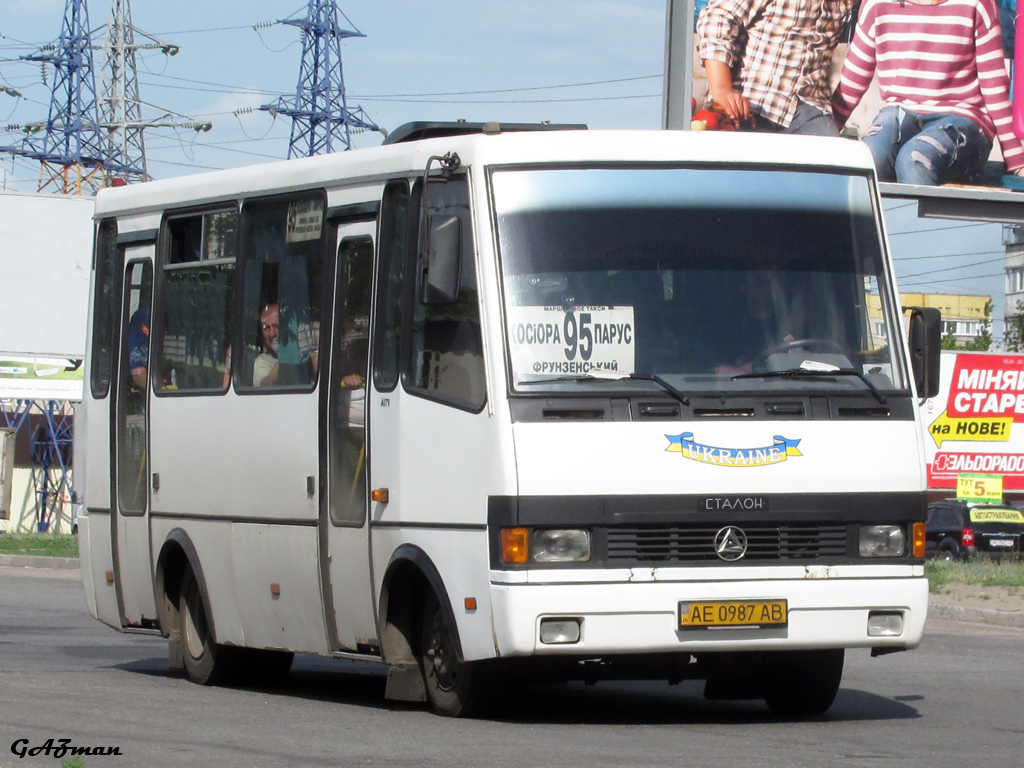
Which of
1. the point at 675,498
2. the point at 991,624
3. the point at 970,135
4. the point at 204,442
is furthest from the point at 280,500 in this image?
the point at 970,135

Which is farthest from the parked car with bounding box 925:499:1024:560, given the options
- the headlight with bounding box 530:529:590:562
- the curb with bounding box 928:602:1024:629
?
the headlight with bounding box 530:529:590:562

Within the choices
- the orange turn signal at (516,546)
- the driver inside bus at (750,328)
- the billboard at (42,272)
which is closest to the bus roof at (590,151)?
the driver inside bus at (750,328)

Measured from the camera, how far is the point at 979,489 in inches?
1182

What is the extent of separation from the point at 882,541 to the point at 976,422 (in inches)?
1081

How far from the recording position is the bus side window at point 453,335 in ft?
29.8

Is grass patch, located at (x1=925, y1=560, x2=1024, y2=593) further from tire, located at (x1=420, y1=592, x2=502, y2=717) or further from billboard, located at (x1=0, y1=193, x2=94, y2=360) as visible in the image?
billboard, located at (x1=0, y1=193, x2=94, y2=360)

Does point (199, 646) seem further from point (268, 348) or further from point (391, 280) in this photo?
point (391, 280)

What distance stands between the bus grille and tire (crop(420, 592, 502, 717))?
0.92 m

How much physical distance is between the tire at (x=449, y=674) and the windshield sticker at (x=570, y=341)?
128 centimetres

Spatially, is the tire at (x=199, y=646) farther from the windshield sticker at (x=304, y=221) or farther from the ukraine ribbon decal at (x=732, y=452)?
the ukraine ribbon decal at (x=732, y=452)

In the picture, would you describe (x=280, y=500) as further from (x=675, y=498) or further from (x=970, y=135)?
(x=970, y=135)

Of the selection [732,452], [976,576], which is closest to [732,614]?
[732,452]

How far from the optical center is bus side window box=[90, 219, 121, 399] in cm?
1281

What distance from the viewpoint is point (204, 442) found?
11461 mm
